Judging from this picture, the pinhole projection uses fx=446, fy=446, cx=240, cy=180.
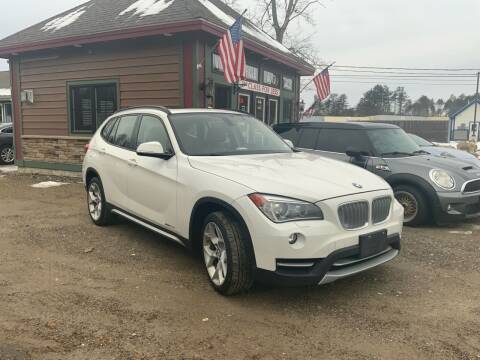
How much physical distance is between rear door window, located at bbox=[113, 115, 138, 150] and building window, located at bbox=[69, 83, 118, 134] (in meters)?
5.09

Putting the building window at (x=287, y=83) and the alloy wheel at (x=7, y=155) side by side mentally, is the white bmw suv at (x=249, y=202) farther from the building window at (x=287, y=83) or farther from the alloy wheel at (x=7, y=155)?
the alloy wheel at (x=7, y=155)

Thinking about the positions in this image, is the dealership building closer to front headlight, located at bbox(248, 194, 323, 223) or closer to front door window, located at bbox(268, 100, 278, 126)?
A: front door window, located at bbox(268, 100, 278, 126)

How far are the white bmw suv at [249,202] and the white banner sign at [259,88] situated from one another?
19.7ft

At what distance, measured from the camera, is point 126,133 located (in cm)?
574

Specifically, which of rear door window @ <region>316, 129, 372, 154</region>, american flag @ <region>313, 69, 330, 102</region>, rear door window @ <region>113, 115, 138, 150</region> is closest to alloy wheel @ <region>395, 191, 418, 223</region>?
rear door window @ <region>316, 129, 372, 154</region>

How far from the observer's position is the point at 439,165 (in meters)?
6.62

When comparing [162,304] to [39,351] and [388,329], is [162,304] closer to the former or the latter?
[39,351]

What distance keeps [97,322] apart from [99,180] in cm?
305

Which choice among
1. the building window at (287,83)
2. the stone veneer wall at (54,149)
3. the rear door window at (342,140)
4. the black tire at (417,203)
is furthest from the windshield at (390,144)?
the stone veneer wall at (54,149)

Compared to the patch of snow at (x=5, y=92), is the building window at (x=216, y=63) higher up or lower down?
lower down

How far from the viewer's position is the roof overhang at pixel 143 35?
29.2 feet

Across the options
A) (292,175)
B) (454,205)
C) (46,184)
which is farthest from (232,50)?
(292,175)

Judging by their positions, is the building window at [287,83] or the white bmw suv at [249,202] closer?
the white bmw suv at [249,202]

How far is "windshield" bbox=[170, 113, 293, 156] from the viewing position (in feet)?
15.3
